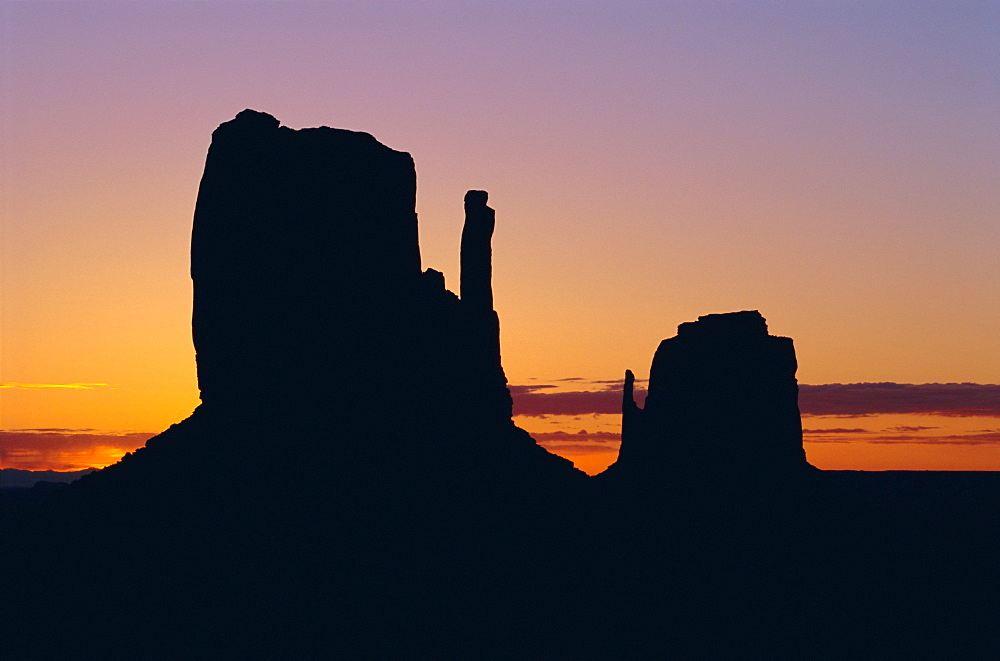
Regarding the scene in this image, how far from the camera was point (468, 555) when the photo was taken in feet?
246

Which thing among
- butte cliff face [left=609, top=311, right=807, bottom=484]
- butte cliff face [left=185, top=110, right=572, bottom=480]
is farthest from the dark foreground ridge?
butte cliff face [left=609, top=311, right=807, bottom=484]

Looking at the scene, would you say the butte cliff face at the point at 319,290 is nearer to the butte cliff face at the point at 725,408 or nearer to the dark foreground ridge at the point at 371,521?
the dark foreground ridge at the point at 371,521

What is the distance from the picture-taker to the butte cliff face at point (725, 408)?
124 m

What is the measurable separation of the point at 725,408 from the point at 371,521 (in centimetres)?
5716

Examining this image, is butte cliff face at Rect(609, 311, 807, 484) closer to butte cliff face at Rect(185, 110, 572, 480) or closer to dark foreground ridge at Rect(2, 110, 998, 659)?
dark foreground ridge at Rect(2, 110, 998, 659)

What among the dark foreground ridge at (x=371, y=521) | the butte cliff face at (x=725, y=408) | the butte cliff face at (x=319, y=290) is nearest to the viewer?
the dark foreground ridge at (x=371, y=521)

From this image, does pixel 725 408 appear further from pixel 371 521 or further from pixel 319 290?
pixel 371 521

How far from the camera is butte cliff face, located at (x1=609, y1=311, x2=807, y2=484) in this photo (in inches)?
4877

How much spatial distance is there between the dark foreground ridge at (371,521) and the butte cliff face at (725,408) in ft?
25.4

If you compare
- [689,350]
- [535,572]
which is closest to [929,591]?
[689,350]

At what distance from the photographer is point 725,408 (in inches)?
4914

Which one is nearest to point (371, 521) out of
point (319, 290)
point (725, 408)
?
point (319, 290)

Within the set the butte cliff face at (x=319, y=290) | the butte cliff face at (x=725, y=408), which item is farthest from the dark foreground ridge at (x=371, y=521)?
the butte cliff face at (x=725, y=408)

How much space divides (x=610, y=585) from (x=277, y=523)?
20552 millimetres
